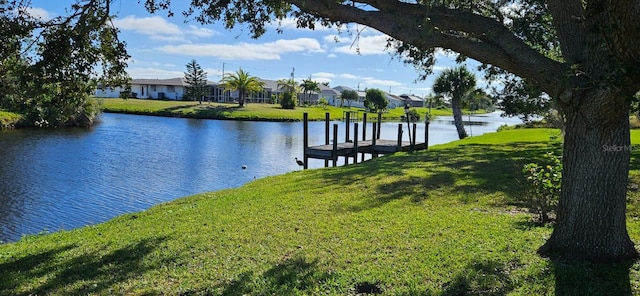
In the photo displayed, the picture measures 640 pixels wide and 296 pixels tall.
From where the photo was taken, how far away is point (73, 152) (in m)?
26.5

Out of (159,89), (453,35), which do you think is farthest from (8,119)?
(159,89)

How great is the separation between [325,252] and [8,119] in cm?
4127

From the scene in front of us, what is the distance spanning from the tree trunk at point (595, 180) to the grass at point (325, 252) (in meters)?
0.22

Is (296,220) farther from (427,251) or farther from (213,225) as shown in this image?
(427,251)

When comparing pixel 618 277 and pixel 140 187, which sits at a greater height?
pixel 618 277

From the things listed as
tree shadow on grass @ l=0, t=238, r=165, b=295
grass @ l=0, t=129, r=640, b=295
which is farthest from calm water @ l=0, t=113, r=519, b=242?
tree shadow on grass @ l=0, t=238, r=165, b=295

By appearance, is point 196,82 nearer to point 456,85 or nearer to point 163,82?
point 163,82

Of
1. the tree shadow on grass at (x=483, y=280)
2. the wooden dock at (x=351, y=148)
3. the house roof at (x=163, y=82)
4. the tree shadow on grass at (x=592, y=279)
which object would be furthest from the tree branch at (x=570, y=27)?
the house roof at (x=163, y=82)

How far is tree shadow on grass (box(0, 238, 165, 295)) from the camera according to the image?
5.47 meters

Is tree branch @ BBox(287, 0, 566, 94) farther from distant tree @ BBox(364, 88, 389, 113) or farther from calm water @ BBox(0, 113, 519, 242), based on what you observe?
distant tree @ BBox(364, 88, 389, 113)

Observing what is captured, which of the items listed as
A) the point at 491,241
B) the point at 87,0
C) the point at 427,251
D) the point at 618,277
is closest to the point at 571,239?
the point at 618,277

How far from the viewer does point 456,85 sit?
128 ft

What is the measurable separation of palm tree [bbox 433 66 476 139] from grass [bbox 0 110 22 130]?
33873 mm

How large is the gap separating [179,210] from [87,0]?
189 inches
